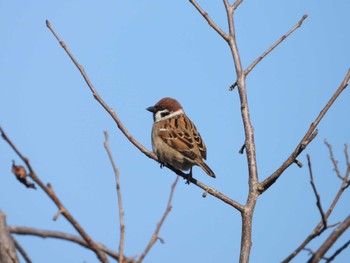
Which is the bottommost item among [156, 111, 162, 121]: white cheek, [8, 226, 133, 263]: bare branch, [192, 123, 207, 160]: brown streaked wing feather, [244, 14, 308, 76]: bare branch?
[192, 123, 207, 160]: brown streaked wing feather

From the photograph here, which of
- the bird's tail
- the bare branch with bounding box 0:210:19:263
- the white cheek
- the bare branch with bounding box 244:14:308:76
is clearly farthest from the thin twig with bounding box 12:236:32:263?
the white cheek

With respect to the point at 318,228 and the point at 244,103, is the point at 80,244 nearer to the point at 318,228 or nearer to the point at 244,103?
the point at 318,228

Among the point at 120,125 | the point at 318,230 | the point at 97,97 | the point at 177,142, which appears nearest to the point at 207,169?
the point at 177,142

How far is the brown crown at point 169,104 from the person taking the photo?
745 cm

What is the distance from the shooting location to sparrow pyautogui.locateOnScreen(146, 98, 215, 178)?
6.47 m

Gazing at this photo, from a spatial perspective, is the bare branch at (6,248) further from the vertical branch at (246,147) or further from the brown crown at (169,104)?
the brown crown at (169,104)

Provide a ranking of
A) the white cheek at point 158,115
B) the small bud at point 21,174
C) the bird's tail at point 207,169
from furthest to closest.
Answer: the white cheek at point 158,115 < the bird's tail at point 207,169 < the small bud at point 21,174

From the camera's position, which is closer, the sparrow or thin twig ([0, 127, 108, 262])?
thin twig ([0, 127, 108, 262])

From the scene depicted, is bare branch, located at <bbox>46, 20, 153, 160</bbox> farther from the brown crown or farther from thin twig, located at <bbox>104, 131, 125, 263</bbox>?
the brown crown

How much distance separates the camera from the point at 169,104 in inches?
294

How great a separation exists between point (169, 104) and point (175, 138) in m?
0.86

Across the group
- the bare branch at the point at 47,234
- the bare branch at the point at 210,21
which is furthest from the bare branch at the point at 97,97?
the bare branch at the point at 47,234

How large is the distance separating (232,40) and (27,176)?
2.87 m

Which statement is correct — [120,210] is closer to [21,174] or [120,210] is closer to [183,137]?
[21,174]
